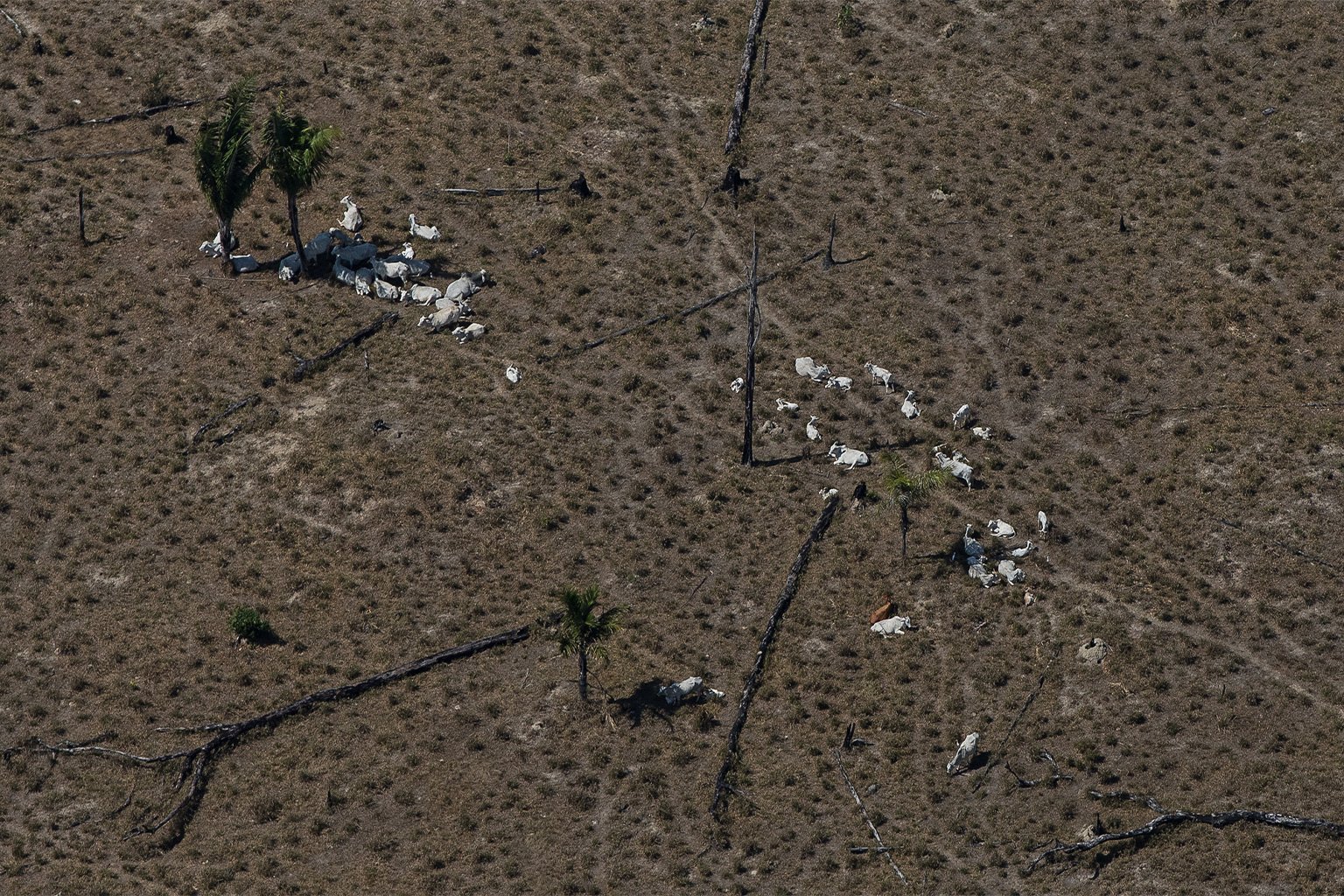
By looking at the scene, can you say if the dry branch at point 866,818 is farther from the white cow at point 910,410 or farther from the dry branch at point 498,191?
the dry branch at point 498,191

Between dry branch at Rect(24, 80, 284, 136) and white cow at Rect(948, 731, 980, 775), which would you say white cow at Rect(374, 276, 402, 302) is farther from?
white cow at Rect(948, 731, 980, 775)

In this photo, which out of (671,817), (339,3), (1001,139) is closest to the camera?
(671,817)

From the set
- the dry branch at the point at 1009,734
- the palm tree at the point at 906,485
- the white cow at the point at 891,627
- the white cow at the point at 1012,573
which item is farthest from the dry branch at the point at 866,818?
the white cow at the point at 1012,573

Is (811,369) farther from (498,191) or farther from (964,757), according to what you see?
(964,757)

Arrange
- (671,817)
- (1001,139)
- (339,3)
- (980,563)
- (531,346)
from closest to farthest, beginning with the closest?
1. (671,817)
2. (980,563)
3. (531,346)
4. (1001,139)
5. (339,3)

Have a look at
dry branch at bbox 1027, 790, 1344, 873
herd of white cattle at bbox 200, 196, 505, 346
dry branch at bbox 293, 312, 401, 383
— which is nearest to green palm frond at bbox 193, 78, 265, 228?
herd of white cattle at bbox 200, 196, 505, 346

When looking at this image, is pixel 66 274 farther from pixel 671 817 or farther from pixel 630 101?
pixel 671 817

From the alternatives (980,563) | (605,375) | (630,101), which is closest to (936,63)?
(630,101)
